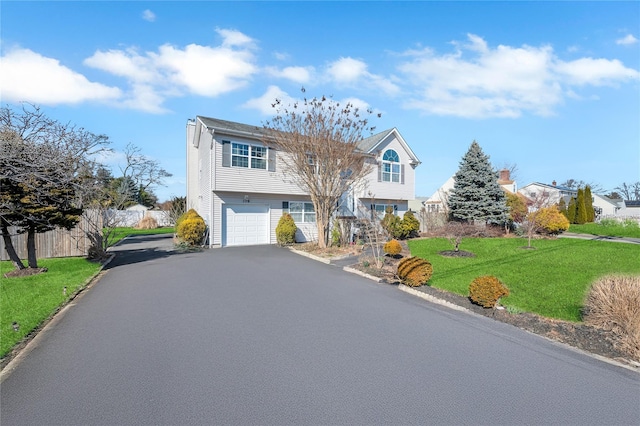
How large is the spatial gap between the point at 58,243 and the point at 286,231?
32.8ft

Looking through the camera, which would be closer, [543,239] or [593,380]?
[593,380]

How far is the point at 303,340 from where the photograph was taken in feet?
17.2

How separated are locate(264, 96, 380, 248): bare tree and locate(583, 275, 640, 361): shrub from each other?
11.0 m

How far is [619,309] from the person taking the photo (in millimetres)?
5617

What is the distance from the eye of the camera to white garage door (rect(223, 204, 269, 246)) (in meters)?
17.7

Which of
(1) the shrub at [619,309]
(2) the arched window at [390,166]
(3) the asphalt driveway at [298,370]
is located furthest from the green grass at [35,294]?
(2) the arched window at [390,166]

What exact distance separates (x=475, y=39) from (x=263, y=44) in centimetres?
773

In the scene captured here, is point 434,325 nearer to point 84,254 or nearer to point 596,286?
point 596,286

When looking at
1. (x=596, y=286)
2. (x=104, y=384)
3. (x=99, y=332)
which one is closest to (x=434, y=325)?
(x=596, y=286)

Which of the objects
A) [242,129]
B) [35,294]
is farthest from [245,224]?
[35,294]

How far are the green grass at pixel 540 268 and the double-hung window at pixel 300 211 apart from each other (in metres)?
6.70

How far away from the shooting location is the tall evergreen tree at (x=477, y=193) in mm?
20922

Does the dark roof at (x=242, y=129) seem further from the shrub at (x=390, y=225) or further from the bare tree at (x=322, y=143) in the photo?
the shrub at (x=390, y=225)

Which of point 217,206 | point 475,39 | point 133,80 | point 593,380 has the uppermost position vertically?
point 475,39
